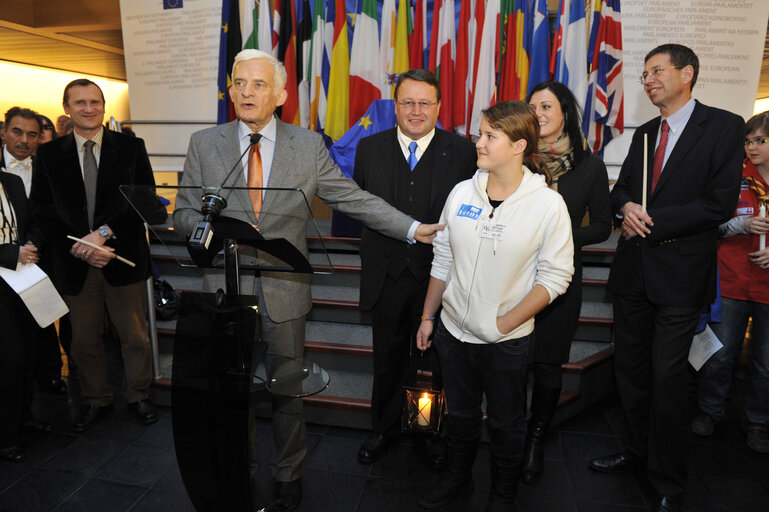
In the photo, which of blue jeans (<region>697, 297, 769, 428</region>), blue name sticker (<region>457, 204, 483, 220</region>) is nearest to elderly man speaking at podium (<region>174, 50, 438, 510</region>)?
blue name sticker (<region>457, 204, 483, 220</region>)

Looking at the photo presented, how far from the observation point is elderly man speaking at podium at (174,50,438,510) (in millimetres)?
1758

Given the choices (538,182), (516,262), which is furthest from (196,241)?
(538,182)

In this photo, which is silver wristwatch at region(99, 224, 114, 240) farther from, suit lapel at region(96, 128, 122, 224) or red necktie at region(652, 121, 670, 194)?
red necktie at region(652, 121, 670, 194)

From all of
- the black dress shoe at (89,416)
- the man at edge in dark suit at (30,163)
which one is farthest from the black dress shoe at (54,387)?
the black dress shoe at (89,416)

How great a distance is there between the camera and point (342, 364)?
10.3 feet

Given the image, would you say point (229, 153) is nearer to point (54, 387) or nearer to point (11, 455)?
point (11, 455)

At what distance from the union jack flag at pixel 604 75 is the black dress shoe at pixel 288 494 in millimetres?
3384

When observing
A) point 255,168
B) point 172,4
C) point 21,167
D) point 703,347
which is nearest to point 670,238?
point 703,347

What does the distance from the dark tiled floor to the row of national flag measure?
2.48 m

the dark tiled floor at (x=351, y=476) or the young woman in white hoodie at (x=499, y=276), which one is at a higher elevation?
the young woman in white hoodie at (x=499, y=276)

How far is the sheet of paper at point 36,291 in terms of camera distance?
7.88 feet

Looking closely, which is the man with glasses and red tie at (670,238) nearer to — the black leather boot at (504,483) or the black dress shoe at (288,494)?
the black leather boot at (504,483)

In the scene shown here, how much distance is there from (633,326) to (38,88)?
12.0 metres

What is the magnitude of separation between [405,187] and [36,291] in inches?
72.9
